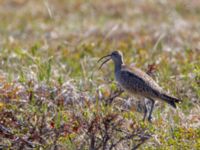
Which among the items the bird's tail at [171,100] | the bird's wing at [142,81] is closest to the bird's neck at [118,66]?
the bird's wing at [142,81]

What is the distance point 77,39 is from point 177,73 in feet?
9.67

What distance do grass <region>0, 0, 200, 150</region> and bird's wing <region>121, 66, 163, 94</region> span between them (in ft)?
0.71

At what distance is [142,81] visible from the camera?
856 centimetres

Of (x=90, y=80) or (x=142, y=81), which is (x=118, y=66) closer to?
(x=90, y=80)

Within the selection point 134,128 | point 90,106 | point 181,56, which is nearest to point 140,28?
point 181,56

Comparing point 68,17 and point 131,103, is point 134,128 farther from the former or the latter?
point 68,17

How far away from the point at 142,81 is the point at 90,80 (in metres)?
0.65

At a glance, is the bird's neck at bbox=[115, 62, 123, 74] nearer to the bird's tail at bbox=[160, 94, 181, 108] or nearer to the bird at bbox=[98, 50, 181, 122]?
the bird at bbox=[98, 50, 181, 122]

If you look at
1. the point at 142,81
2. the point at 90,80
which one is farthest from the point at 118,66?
the point at 142,81

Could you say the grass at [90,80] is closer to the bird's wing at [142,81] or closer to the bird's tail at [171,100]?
the bird's tail at [171,100]

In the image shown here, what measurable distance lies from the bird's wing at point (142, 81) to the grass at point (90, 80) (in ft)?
0.71

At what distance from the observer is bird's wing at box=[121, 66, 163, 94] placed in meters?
8.46

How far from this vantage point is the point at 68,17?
15484mm

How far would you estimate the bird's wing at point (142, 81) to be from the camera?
846 cm
